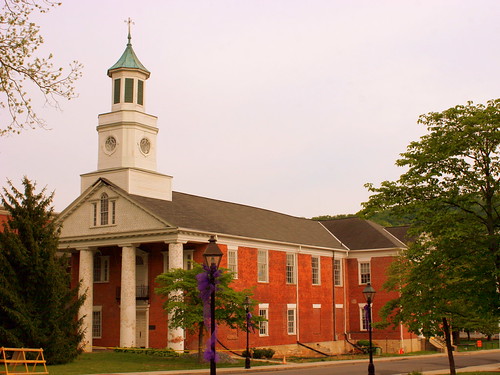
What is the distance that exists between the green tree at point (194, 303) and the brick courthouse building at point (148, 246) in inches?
107

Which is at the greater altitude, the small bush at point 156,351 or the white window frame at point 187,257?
the white window frame at point 187,257

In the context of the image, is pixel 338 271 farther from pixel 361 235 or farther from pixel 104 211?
pixel 104 211

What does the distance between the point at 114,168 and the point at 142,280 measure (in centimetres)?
746

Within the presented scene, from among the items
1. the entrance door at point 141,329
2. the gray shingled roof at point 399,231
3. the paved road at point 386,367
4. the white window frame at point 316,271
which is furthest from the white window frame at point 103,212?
the gray shingled roof at point 399,231

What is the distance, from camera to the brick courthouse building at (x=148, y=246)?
40.8 m

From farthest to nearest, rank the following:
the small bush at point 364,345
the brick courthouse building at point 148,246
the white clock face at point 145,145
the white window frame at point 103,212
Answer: the small bush at point 364,345 < the white clock face at point 145,145 < the white window frame at point 103,212 < the brick courthouse building at point 148,246

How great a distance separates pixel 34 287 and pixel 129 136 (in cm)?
1558

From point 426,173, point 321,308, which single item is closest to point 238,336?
point 321,308

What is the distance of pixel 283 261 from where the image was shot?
48.1 meters

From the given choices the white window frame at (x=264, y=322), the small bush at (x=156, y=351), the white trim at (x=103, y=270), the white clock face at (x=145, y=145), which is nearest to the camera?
the small bush at (x=156, y=351)

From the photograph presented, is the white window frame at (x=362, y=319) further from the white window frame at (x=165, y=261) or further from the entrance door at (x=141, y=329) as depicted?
the entrance door at (x=141, y=329)

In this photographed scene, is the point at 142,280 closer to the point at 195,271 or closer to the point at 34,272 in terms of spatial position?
the point at 195,271

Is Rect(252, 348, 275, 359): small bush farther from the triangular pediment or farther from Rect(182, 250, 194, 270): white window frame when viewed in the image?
the triangular pediment

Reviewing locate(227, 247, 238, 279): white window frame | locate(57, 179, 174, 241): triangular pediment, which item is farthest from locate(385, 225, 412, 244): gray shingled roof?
locate(57, 179, 174, 241): triangular pediment
